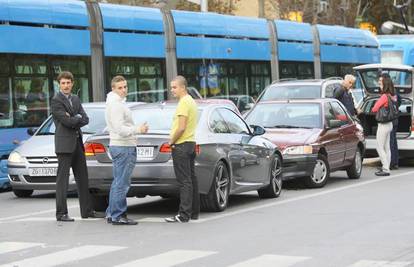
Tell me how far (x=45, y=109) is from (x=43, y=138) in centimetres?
180

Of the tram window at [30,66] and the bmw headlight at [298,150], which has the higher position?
the tram window at [30,66]

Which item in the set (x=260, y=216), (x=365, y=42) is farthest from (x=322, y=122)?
(x=365, y=42)

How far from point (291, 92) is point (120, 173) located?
10458 mm

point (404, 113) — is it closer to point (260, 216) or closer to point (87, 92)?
point (87, 92)

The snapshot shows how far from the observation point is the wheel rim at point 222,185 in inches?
477

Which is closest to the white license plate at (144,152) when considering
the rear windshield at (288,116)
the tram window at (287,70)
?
the rear windshield at (288,116)

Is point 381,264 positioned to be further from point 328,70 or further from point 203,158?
point 328,70

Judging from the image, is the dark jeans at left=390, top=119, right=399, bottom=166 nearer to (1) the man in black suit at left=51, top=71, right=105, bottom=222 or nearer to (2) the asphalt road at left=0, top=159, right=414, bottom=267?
(2) the asphalt road at left=0, top=159, right=414, bottom=267

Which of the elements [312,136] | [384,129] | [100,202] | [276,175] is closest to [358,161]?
[384,129]

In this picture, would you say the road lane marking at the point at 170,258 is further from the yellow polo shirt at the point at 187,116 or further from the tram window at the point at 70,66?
the tram window at the point at 70,66

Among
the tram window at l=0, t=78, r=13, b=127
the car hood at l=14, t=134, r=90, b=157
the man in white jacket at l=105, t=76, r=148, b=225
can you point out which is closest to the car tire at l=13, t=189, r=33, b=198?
the car hood at l=14, t=134, r=90, b=157

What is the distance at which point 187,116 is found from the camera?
11305 mm

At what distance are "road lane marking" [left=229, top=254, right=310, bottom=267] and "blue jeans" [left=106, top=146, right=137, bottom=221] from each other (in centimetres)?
289

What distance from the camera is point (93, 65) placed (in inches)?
720
